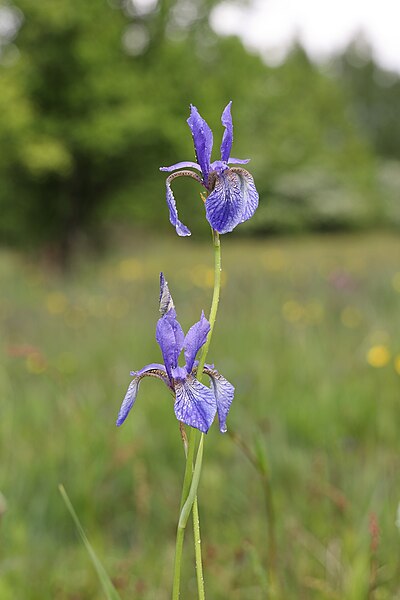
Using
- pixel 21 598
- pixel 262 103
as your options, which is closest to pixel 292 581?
pixel 21 598

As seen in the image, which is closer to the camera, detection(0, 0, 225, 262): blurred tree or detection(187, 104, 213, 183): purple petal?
detection(187, 104, 213, 183): purple petal

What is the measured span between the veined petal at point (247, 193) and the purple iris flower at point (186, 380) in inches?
4.9

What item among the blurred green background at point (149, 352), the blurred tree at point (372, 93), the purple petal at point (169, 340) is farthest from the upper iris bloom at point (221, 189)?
the blurred tree at point (372, 93)

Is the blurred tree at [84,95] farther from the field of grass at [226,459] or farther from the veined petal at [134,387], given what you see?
the veined petal at [134,387]

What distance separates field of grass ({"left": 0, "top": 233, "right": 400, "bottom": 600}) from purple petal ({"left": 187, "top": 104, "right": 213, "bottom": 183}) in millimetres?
450

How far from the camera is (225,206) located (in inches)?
31.0

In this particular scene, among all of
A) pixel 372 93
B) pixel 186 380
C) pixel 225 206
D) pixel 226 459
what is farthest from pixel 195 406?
pixel 372 93

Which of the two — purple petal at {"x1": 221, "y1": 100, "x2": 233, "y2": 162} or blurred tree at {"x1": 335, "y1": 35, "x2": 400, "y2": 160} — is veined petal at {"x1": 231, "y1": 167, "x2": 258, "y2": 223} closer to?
purple petal at {"x1": 221, "y1": 100, "x2": 233, "y2": 162}

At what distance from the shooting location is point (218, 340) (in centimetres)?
425

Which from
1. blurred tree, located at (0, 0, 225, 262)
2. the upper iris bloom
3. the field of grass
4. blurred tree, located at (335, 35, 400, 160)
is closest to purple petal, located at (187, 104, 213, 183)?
the upper iris bloom

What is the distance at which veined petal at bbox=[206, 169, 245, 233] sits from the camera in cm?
77

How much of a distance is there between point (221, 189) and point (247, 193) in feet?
0.10

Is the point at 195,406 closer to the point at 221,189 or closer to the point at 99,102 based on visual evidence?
the point at 221,189

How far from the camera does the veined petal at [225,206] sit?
775 millimetres
